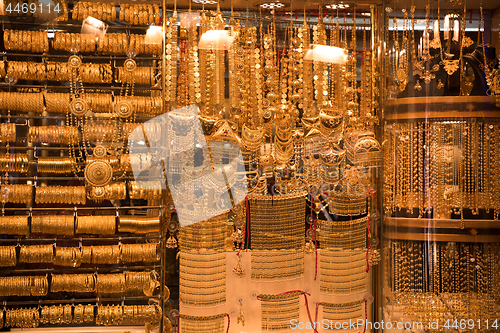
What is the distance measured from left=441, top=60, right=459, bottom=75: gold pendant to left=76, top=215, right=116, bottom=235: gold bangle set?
96.2 inches

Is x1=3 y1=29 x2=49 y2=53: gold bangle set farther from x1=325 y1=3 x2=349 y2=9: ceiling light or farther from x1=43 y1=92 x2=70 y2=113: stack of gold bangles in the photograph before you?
x1=325 y1=3 x2=349 y2=9: ceiling light

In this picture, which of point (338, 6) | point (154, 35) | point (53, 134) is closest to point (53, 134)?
point (53, 134)

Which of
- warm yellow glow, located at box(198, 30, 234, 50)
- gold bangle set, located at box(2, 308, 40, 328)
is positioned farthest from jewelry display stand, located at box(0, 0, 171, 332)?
warm yellow glow, located at box(198, 30, 234, 50)

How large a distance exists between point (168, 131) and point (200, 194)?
1.57 feet

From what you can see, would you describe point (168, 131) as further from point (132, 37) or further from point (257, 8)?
point (257, 8)

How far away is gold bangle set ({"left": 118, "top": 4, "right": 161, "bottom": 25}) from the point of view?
295cm

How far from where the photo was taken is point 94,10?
9.65 ft

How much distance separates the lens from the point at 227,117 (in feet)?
9.82

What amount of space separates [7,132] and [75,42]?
740 mm

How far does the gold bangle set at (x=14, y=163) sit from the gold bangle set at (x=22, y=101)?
309mm

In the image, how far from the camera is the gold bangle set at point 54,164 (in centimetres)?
290

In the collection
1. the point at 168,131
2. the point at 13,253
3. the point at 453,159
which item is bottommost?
the point at 13,253

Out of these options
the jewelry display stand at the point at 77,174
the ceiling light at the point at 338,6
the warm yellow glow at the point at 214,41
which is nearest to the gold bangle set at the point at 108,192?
the jewelry display stand at the point at 77,174

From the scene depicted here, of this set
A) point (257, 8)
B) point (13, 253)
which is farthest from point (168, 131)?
point (13, 253)
